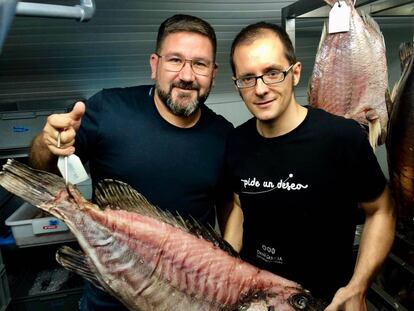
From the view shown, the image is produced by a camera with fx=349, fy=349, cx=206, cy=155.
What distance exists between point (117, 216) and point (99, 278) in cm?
20

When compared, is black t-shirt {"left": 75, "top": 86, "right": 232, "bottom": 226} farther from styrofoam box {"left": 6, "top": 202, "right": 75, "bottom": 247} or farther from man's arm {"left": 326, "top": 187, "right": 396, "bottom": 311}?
styrofoam box {"left": 6, "top": 202, "right": 75, "bottom": 247}

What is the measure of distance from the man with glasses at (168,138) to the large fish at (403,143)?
0.63m

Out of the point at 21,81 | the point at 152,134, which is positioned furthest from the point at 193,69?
the point at 21,81

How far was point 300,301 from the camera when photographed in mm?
1050

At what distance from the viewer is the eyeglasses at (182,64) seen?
1.34m

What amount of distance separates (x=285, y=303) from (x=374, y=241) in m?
0.39

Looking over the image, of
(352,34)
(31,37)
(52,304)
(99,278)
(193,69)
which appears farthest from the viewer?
(52,304)

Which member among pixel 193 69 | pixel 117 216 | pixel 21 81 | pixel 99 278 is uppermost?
pixel 193 69

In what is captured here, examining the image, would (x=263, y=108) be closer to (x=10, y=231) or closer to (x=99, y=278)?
(x=99, y=278)

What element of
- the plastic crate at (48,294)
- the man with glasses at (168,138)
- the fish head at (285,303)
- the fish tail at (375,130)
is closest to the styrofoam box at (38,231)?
the plastic crate at (48,294)

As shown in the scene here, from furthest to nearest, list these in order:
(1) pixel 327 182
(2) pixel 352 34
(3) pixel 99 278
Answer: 1. (2) pixel 352 34
2. (1) pixel 327 182
3. (3) pixel 99 278

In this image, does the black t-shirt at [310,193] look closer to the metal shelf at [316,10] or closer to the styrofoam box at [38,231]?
the metal shelf at [316,10]

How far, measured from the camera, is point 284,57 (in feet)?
3.89

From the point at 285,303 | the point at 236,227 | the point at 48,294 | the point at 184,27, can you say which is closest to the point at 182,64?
the point at 184,27
